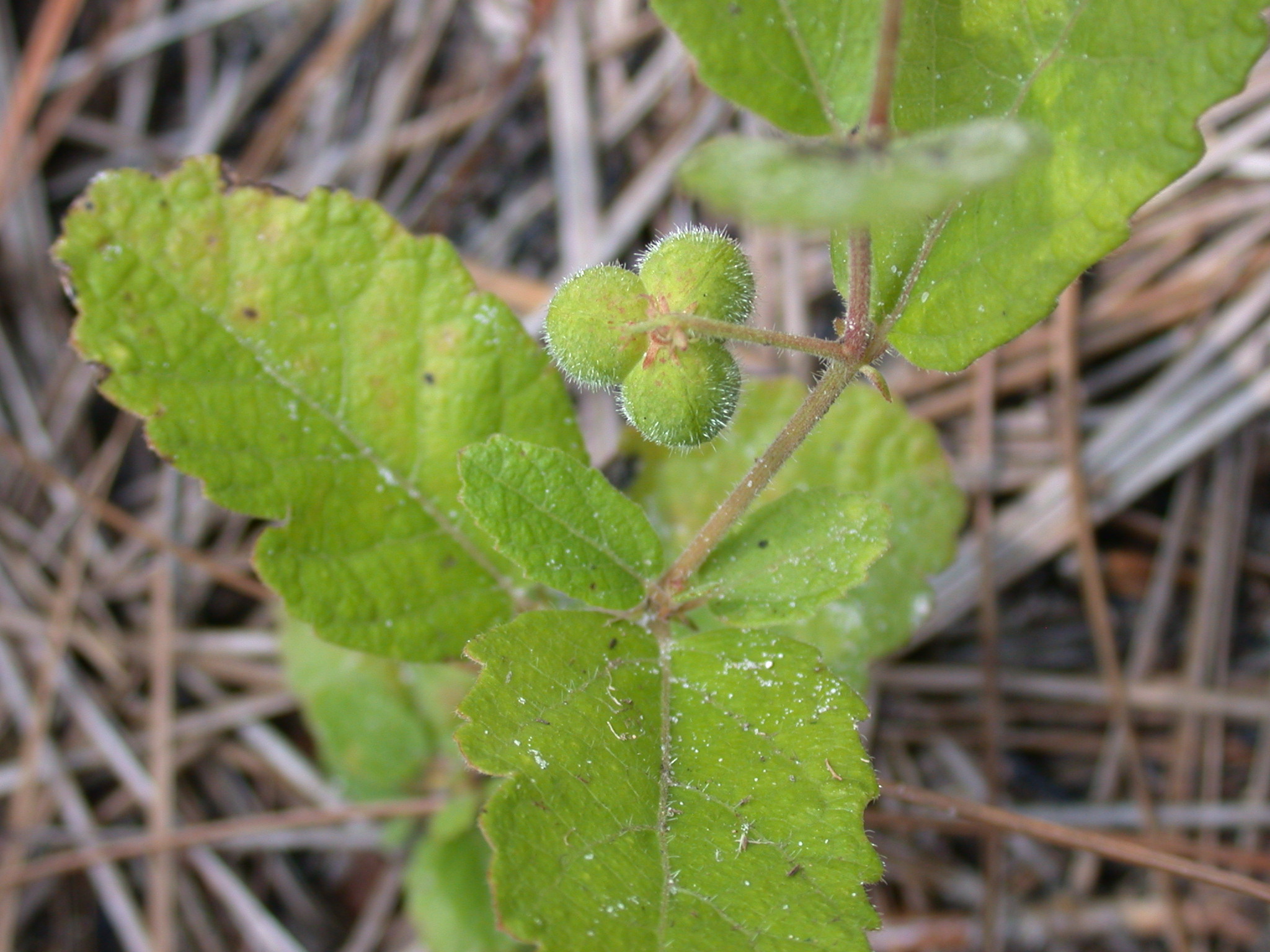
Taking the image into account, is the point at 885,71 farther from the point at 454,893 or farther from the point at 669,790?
the point at 454,893

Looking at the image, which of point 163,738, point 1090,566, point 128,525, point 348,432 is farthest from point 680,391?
point 163,738

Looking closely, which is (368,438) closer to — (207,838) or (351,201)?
(351,201)

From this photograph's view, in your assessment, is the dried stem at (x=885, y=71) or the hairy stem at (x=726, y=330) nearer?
the dried stem at (x=885, y=71)

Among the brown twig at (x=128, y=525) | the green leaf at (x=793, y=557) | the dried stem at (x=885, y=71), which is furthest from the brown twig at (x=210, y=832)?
the dried stem at (x=885, y=71)

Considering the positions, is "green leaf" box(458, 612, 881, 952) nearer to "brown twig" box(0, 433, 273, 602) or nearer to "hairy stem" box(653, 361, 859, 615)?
"hairy stem" box(653, 361, 859, 615)

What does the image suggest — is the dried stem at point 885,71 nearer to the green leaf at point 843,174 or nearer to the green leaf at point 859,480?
the green leaf at point 843,174

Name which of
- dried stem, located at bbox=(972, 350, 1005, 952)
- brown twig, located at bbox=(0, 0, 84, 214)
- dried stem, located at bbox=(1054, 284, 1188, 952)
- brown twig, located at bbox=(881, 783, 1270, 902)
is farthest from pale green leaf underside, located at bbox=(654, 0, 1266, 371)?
brown twig, located at bbox=(0, 0, 84, 214)
